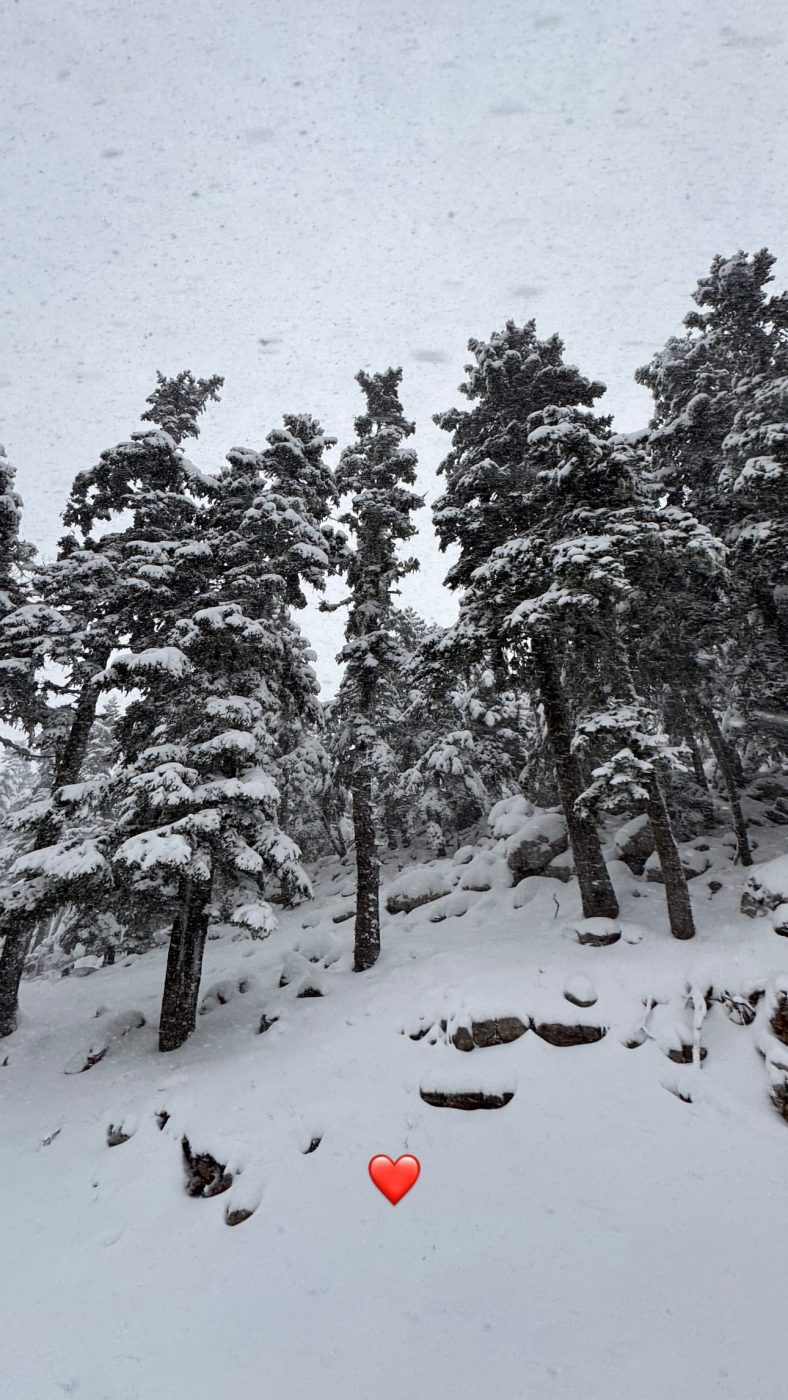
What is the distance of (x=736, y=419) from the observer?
14.1m

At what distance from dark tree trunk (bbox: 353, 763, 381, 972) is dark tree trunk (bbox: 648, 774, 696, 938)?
21.1ft

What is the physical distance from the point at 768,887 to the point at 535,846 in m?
6.11

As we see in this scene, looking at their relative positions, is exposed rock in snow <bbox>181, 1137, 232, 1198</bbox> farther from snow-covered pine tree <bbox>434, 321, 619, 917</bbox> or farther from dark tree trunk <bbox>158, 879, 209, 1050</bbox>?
snow-covered pine tree <bbox>434, 321, 619, 917</bbox>

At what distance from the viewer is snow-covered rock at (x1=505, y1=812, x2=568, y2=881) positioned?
14.9 metres

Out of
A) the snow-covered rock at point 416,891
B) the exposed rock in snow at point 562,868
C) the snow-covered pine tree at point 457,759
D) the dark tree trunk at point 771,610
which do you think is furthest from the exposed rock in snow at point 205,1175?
the dark tree trunk at point 771,610

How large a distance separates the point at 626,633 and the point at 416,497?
6.92m

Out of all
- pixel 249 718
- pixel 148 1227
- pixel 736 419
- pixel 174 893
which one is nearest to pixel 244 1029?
pixel 174 893

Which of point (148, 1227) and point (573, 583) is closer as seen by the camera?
point (148, 1227)

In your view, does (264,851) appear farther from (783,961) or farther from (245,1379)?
(783,961)

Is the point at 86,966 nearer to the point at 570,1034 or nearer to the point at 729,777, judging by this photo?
the point at 570,1034

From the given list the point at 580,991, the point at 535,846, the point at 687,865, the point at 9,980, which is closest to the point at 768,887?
the point at 580,991

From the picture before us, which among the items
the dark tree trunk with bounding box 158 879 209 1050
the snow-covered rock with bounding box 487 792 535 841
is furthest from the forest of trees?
the snow-covered rock with bounding box 487 792 535 841

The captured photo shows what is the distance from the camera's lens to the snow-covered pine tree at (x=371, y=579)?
14758 mm

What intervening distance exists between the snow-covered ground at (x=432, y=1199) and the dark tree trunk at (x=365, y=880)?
164cm
